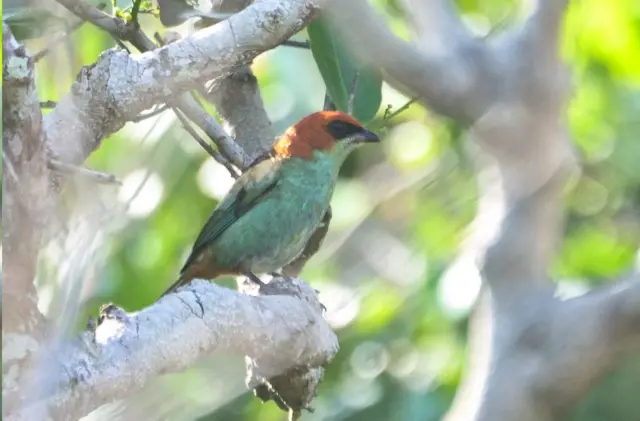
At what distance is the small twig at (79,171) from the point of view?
159 centimetres

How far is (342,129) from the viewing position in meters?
3.53

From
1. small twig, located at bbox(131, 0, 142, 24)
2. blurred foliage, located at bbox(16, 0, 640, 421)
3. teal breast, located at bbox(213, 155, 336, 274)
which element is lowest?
blurred foliage, located at bbox(16, 0, 640, 421)

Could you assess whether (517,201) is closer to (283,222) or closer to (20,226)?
(20,226)

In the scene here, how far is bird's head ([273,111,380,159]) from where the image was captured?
349 centimetres

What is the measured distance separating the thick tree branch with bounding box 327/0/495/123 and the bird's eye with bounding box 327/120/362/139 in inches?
76.7

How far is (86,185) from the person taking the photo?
1.56 m

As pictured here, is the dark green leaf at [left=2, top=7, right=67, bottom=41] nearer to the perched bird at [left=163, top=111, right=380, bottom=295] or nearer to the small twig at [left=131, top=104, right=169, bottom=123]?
the small twig at [left=131, top=104, right=169, bottom=123]

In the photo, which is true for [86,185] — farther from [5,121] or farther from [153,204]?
[153,204]

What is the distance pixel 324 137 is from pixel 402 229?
1710mm

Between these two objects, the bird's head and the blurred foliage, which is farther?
the blurred foliage

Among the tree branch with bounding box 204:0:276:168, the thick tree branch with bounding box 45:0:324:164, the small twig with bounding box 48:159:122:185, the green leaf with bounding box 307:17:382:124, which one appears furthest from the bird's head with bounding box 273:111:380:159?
the small twig with bounding box 48:159:122:185

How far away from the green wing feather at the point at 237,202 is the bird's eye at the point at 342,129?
21 cm

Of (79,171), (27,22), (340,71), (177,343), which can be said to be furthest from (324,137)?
(79,171)

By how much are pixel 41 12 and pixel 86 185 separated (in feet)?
3.86
